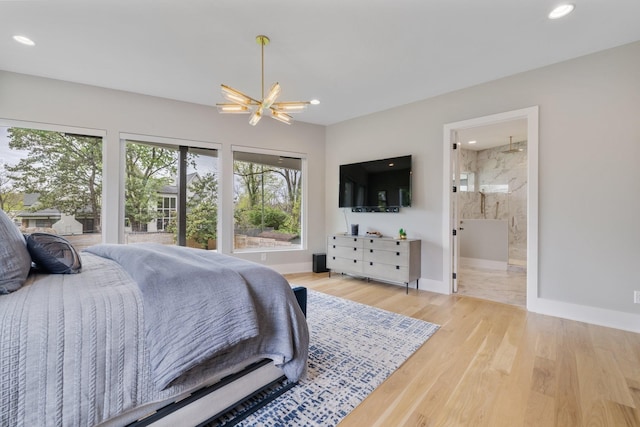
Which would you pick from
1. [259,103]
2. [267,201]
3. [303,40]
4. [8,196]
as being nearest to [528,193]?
[303,40]

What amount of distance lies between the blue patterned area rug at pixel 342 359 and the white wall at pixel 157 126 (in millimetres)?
2168

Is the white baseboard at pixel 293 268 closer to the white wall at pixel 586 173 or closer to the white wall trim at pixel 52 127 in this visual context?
the white wall trim at pixel 52 127

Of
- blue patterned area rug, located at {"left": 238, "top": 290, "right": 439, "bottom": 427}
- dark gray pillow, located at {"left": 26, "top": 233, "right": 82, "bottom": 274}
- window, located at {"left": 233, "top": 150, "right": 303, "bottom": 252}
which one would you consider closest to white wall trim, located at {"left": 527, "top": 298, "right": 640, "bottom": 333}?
blue patterned area rug, located at {"left": 238, "top": 290, "right": 439, "bottom": 427}

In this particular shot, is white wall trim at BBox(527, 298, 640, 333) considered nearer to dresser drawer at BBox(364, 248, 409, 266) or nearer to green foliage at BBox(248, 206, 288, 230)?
dresser drawer at BBox(364, 248, 409, 266)

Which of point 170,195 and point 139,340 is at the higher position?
point 170,195

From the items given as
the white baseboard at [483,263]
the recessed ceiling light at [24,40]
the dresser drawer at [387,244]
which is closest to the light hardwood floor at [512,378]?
the dresser drawer at [387,244]

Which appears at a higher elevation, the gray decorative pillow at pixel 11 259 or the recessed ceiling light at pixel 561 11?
the recessed ceiling light at pixel 561 11

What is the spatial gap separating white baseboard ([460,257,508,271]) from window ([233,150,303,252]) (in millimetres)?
3519

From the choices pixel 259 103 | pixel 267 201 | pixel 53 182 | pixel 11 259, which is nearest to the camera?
pixel 11 259

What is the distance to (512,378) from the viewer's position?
1.88m

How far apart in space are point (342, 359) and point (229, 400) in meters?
0.90

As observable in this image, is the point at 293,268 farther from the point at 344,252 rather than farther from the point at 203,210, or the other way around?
the point at 203,210

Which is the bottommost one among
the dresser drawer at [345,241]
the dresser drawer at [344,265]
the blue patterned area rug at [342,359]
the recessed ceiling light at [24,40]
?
the blue patterned area rug at [342,359]

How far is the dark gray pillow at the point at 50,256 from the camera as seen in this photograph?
1.54 m
